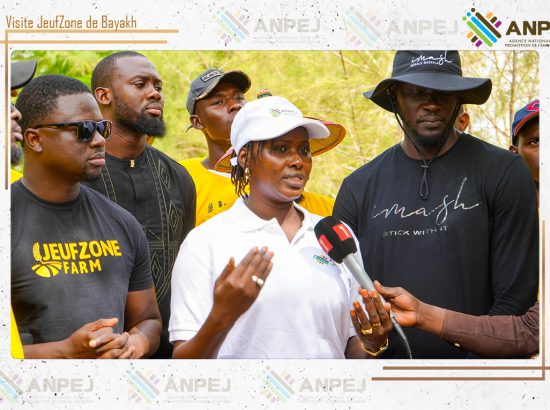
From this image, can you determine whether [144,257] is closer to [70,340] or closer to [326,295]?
[70,340]

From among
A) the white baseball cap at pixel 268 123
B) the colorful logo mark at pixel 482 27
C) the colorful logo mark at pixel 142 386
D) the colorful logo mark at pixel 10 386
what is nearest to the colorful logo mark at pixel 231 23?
the white baseball cap at pixel 268 123

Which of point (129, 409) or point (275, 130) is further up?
point (275, 130)

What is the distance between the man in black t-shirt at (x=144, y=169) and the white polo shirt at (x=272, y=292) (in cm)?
70

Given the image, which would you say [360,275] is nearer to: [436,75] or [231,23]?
[436,75]

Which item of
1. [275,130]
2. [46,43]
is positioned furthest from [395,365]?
[46,43]

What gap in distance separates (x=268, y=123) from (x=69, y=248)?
1112mm

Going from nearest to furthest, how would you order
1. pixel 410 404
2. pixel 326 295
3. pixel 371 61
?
pixel 326 295 → pixel 410 404 → pixel 371 61

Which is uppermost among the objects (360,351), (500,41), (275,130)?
(500,41)

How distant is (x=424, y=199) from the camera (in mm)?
4402

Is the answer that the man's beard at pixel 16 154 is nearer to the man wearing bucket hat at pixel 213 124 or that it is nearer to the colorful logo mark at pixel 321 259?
the man wearing bucket hat at pixel 213 124

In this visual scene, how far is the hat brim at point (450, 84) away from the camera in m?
4.41

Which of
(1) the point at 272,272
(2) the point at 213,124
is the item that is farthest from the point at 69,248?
(2) the point at 213,124


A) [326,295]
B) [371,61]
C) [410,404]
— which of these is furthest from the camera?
[371,61]

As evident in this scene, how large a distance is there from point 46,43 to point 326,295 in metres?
1.88
